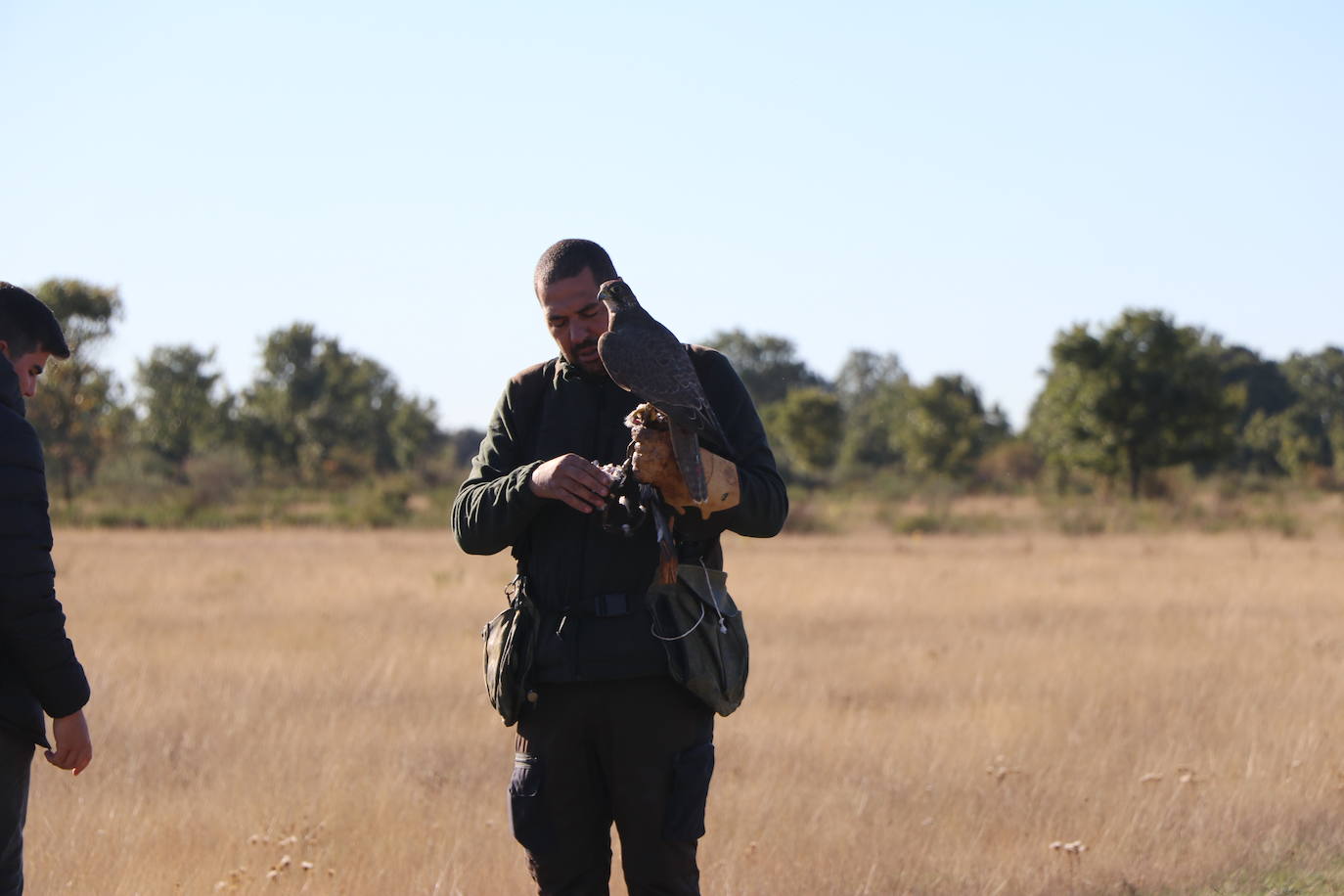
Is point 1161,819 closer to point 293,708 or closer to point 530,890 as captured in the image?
point 530,890

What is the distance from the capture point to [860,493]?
4738cm

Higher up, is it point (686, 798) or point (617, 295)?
point (617, 295)

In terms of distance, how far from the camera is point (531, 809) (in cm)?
343

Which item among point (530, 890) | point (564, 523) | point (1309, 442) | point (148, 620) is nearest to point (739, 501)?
point (564, 523)

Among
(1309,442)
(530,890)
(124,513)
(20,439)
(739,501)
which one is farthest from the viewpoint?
(1309,442)

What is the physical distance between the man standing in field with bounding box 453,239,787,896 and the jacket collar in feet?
3.40

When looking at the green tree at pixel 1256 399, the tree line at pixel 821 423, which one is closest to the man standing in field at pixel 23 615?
the tree line at pixel 821 423

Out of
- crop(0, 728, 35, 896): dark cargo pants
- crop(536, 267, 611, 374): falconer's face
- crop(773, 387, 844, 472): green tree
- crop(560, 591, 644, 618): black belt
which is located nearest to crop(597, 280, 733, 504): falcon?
crop(536, 267, 611, 374): falconer's face

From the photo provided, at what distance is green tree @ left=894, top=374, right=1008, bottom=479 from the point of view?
73250mm

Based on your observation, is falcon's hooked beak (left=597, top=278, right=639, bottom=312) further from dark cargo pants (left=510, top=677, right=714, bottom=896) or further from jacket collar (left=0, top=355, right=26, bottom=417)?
Result: jacket collar (left=0, top=355, right=26, bottom=417)

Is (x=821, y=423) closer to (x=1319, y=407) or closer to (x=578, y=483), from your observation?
(x=1319, y=407)

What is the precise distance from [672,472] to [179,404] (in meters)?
72.4

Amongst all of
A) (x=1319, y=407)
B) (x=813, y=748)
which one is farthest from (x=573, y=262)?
(x=1319, y=407)

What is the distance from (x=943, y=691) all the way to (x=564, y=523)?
6187 millimetres
